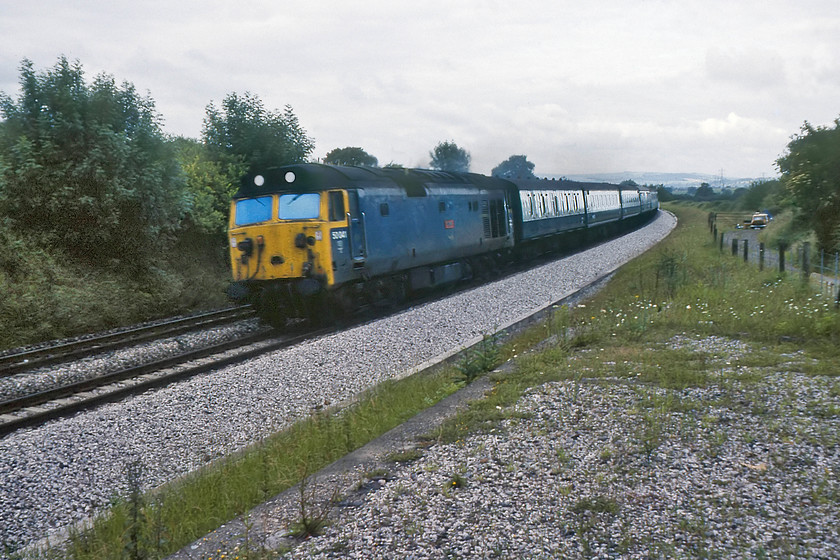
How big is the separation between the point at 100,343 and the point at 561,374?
383 inches

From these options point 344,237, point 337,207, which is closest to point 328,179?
point 337,207

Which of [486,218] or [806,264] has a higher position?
[486,218]

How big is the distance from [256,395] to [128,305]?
968 cm

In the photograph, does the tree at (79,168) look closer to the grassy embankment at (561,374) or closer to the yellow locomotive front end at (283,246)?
the yellow locomotive front end at (283,246)

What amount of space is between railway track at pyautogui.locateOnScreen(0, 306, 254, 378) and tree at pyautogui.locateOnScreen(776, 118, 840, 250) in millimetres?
17959

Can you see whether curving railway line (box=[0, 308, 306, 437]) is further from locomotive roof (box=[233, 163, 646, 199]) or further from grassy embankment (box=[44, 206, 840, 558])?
grassy embankment (box=[44, 206, 840, 558])

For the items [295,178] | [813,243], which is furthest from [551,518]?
[813,243]

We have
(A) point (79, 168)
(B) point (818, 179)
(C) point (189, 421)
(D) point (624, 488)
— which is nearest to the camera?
(D) point (624, 488)

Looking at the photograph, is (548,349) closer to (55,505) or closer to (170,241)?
(55,505)

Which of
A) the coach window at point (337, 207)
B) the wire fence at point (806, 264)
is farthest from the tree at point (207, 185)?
the wire fence at point (806, 264)

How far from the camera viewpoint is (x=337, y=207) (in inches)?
528

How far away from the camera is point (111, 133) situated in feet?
56.5

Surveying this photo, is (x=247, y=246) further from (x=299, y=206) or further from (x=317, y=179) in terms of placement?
(x=317, y=179)

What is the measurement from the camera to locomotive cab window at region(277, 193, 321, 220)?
13.3m
